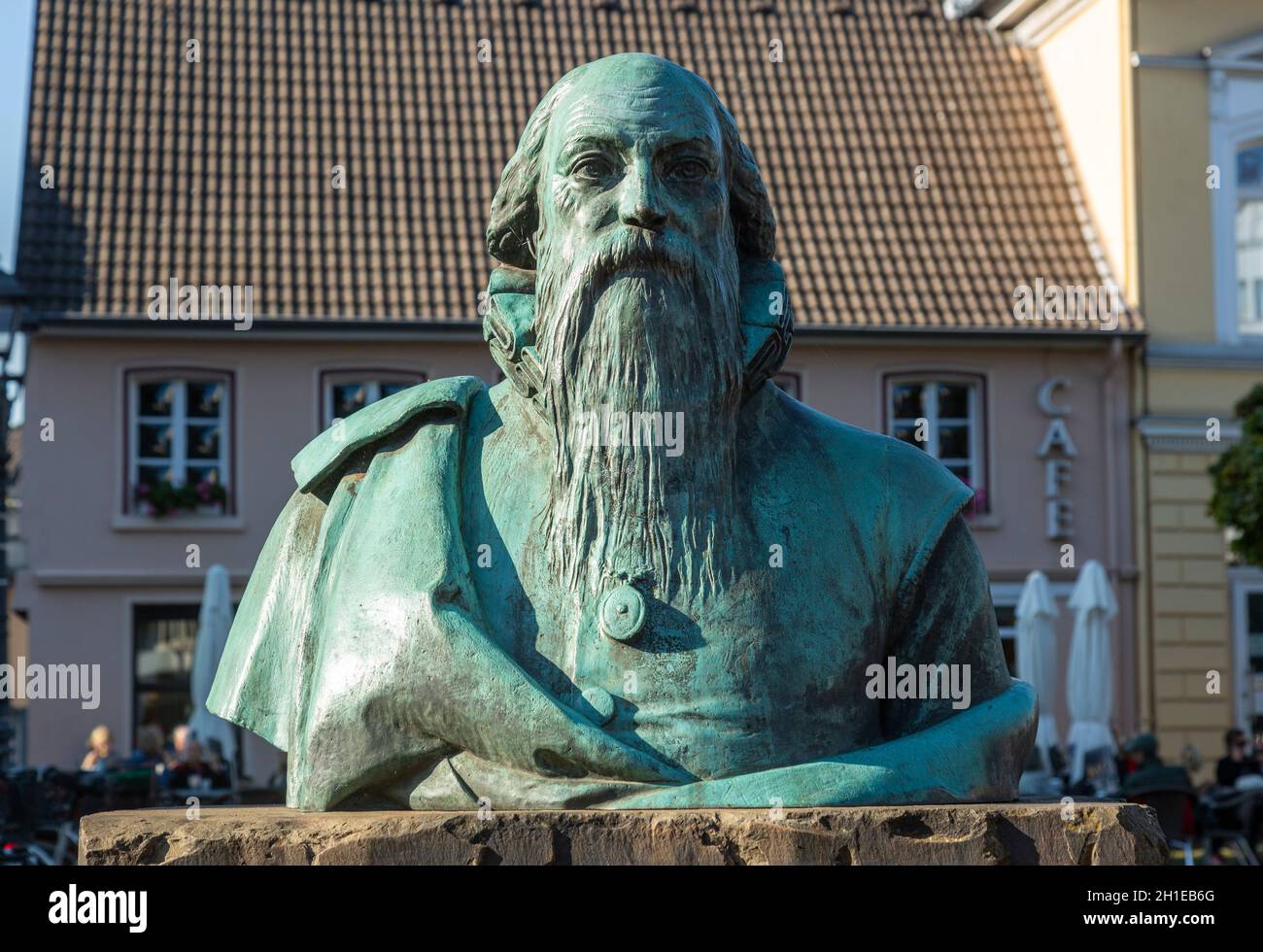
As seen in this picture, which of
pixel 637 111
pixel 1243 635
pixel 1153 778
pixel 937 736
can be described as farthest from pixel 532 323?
pixel 1243 635

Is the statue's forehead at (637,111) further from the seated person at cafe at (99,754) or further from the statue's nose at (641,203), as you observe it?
the seated person at cafe at (99,754)

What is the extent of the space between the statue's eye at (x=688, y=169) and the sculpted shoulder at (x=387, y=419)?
0.51 meters

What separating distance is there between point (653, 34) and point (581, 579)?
21891mm

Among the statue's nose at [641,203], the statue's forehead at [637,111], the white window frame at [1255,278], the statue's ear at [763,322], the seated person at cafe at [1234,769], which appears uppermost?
the white window frame at [1255,278]

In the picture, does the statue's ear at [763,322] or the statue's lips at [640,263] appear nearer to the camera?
the statue's lips at [640,263]

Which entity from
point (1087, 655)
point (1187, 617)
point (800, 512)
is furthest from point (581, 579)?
point (1187, 617)

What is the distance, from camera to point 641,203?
11.4 feet

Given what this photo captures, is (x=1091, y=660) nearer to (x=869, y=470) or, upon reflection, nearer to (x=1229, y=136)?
(x=1229, y=136)

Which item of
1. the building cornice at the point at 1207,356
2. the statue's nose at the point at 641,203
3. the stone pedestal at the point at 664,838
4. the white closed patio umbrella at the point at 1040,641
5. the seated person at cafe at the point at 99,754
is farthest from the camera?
the building cornice at the point at 1207,356

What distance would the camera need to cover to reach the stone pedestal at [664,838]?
3.20 meters

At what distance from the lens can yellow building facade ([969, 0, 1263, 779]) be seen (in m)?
23.5

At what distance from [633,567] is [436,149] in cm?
2059

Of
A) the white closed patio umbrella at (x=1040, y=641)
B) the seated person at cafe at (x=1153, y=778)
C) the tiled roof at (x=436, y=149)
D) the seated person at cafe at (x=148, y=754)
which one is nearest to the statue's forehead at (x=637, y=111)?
the seated person at cafe at (x=1153, y=778)

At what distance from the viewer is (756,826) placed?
3.20 m
